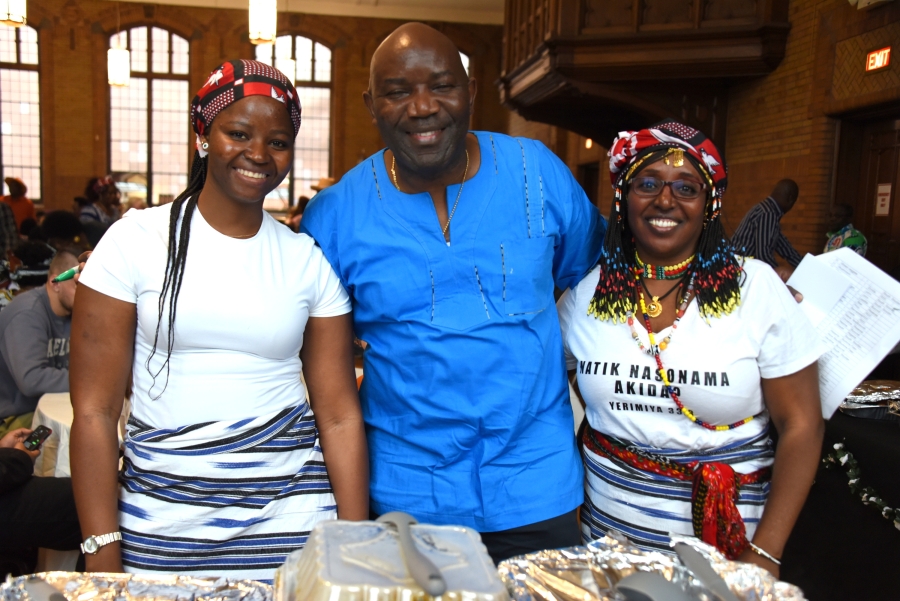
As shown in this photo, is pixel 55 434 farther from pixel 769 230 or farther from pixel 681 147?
pixel 769 230

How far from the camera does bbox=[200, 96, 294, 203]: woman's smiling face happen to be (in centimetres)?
146

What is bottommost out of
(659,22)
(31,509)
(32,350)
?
(31,509)

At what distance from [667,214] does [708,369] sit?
328mm

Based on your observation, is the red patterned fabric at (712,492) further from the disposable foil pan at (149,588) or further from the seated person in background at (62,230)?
the seated person in background at (62,230)

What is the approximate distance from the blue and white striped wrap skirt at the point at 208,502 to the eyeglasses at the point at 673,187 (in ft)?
2.95

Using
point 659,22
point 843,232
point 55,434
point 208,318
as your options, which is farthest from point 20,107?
point 208,318

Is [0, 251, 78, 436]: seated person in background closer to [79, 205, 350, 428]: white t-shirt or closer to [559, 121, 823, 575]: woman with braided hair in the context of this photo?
[79, 205, 350, 428]: white t-shirt

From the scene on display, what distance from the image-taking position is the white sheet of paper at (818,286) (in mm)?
1717

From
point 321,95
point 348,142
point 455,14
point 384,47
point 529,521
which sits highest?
point 455,14

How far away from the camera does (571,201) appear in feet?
5.73

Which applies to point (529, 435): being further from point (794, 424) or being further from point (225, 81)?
point (225, 81)

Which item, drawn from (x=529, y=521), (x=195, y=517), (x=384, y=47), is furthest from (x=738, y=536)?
(x=384, y=47)

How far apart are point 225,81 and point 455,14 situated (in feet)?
49.6

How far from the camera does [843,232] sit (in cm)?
576
